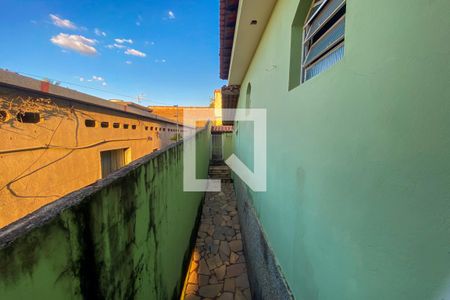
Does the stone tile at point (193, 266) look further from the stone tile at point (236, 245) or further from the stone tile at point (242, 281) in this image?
the stone tile at point (236, 245)

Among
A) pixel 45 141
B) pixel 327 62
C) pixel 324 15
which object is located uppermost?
pixel 324 15

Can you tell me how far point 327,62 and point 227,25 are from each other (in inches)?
119

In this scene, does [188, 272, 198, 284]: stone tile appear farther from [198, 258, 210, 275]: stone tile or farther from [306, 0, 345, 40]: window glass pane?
[306, 0, 345, 40]: window glass pane

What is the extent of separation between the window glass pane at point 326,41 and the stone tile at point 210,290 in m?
4.68

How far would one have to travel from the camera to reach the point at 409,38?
0.79 m

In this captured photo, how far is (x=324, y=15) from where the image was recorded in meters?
1.78

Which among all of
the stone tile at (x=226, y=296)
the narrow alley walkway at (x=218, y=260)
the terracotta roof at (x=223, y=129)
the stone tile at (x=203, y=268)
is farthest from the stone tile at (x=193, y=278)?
the terracotta roof at (x=223, y=129)

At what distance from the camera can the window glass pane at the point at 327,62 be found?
152 cm

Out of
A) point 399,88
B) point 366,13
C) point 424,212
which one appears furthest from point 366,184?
point 366,13

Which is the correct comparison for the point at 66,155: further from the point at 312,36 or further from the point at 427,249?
the point at 427,249

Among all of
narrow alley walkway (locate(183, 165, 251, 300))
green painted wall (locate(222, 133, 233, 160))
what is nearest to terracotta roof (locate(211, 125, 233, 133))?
green painted wall (locate(222, 133, 233, 160))

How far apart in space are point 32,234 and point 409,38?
1687mm

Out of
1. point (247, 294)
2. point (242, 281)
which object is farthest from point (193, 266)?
point (247, 294)

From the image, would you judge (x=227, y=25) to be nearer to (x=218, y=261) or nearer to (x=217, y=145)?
(x=218, y=261)
